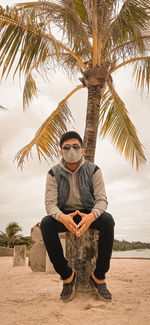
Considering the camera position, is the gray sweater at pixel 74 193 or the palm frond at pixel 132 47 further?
the palm frond at pixel 132 47

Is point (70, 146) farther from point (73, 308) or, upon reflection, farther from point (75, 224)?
point (73, 308)

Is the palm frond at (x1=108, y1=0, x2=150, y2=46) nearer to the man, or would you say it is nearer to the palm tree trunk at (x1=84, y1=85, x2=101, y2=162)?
the palm tree trunk at (x1=84, y1=85, x2=101, y2=162)

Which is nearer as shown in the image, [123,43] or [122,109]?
[123,43]

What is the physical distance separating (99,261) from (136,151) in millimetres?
4649

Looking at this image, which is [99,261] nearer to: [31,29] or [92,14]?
[31,29]

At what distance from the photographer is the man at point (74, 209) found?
2506mm

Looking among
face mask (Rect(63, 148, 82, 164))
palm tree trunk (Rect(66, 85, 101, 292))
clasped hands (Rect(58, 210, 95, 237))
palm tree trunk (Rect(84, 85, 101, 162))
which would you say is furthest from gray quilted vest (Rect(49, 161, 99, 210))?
palm tree trunk (Rect(84, 85, 101, 162))

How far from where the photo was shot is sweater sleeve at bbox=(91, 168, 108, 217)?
8.14 ft

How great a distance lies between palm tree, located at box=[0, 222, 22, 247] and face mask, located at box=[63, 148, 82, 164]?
19.2 m

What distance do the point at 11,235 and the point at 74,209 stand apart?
19644 mm

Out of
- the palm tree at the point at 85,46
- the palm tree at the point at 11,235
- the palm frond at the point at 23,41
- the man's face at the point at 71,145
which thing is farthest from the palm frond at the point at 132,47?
the palm tree at the point at 11,235

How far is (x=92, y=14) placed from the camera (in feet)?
15.6

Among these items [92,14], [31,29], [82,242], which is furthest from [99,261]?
[92,14]

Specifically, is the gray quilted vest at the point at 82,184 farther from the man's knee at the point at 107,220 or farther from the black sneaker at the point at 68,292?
the black sneaker at the point at 68,292
